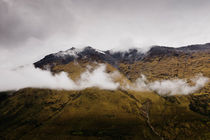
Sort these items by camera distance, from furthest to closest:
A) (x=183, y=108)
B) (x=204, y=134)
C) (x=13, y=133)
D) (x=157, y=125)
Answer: (x=183, y=108), (x=13, y=133), (x=157, y=125), (x=204, y=134)

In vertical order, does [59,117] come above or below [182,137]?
above

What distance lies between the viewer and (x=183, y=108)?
641 feet

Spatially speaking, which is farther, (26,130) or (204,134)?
(26,130)

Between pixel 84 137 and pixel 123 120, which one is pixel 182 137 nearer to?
pixel 123 120

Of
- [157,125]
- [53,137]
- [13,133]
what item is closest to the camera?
[53,137]

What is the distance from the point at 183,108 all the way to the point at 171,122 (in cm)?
4587

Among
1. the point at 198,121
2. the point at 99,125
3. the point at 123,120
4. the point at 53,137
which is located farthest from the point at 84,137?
the point at 198,121

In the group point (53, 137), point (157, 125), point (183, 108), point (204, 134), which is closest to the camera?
point (204, 134)

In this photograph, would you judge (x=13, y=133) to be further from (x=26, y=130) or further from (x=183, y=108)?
(x=183, y=108)

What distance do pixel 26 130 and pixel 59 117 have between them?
4480 cm

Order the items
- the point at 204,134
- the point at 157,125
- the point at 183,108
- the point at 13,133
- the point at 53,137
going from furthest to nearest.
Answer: the point at 183,108 → the point at 13,133 → the point at 157,125 → the point at 53,137 → the point at 204,134

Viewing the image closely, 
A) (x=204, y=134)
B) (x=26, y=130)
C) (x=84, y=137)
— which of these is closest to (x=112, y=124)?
(x=84, y=137)

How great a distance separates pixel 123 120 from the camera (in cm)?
17838

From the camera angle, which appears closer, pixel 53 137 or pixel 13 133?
pixel 53 137
